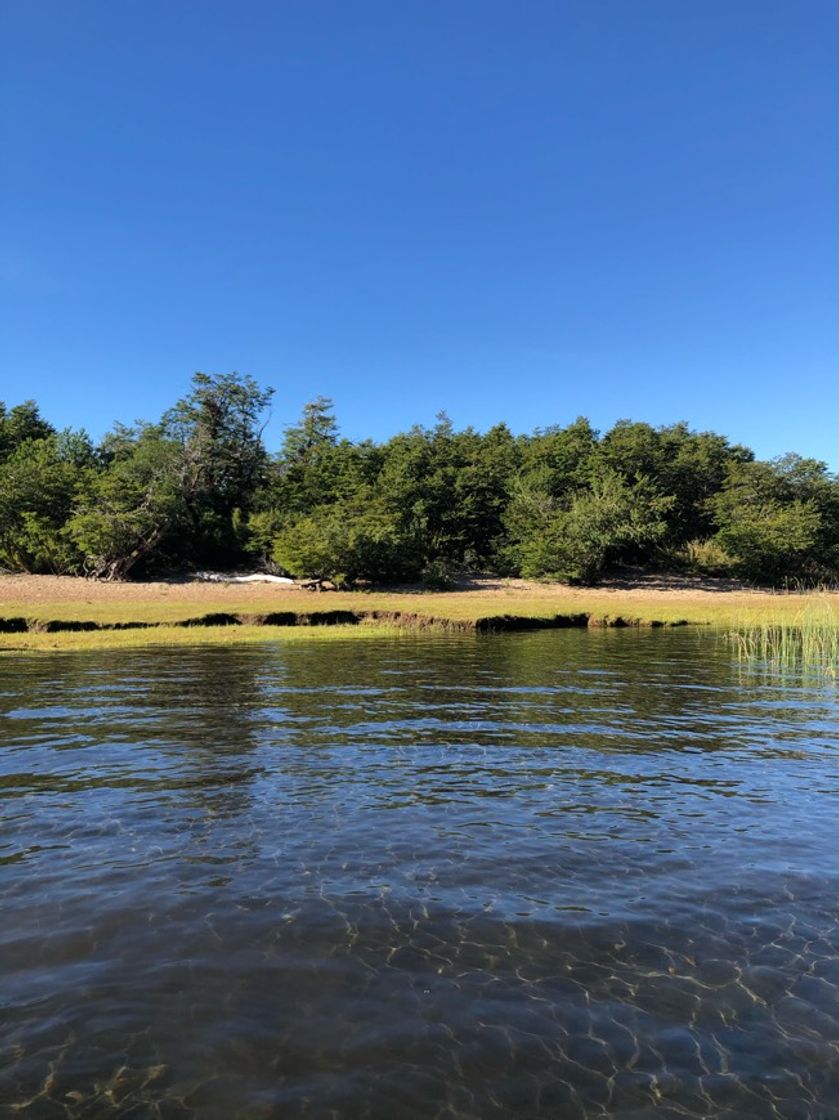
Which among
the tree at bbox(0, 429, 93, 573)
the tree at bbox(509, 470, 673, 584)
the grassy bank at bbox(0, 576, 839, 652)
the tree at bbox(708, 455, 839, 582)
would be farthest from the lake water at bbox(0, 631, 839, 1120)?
the tree at bbox(708, 455, 839, 582)

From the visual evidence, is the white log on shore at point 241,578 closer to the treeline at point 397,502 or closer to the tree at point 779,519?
the treeline at point 397,502

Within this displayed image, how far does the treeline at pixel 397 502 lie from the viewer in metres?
58.6

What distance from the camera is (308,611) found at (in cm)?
4084

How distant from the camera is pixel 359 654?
93.9ft

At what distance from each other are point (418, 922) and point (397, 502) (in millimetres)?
61099

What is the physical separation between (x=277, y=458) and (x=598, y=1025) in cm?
8240

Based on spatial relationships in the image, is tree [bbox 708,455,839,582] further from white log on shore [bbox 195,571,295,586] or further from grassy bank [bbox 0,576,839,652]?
white log on shore [bbox 195,571,295,586]

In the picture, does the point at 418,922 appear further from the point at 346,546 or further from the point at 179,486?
the point at 179,486

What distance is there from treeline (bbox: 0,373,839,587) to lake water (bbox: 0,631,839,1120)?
146 feet

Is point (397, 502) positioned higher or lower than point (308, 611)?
higher

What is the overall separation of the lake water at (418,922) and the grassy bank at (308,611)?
65.0 ft

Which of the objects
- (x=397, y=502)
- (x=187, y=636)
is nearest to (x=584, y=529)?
(x=397, y=502)

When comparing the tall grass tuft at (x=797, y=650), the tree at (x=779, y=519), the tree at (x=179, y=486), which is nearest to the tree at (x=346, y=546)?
the tree at (x=179, y=486)

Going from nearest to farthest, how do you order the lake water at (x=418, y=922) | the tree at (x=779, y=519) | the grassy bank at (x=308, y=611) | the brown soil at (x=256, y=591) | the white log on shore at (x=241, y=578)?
the lake water at (x=418, y=922) < the grassy bank at (x=308, y=611) < the brown soil at (x=256, y=591) < the white log on shore at (x=241, y=578) < the tree at (x=779, y=519)
